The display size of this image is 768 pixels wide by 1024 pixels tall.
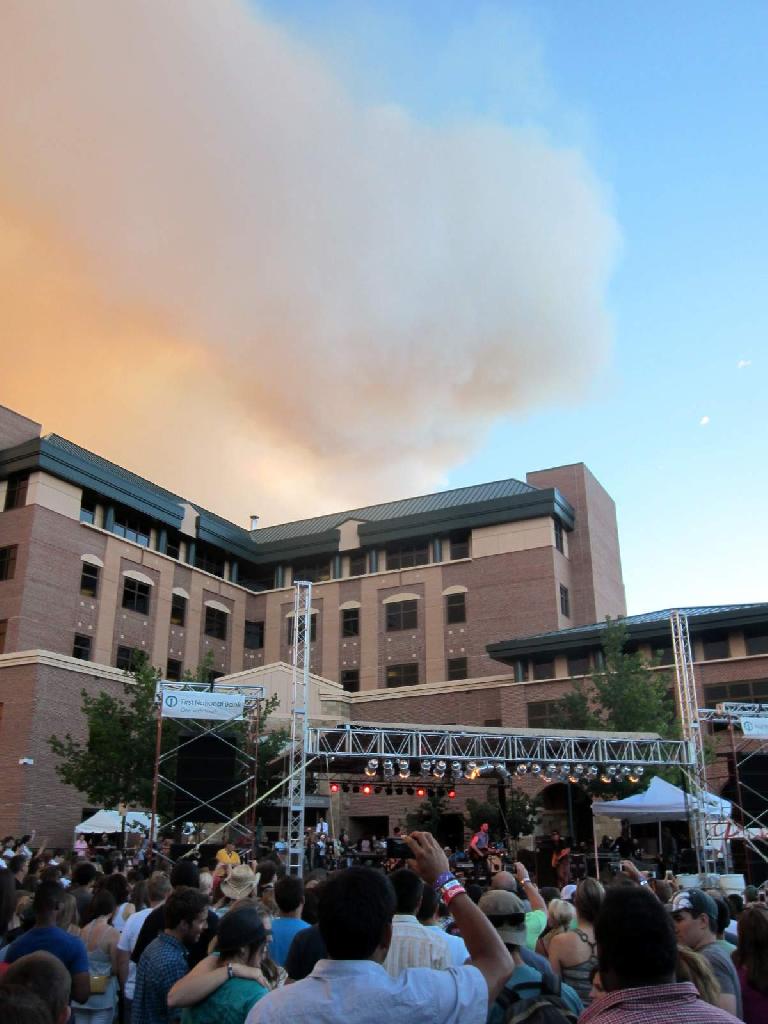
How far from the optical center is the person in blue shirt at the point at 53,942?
554cm

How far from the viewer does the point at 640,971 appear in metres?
2.77

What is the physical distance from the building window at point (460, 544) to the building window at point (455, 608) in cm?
248

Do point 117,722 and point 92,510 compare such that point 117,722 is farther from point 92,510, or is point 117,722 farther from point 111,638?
point 92,510

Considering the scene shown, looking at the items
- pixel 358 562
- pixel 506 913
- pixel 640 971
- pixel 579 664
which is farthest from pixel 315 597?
pixel 640 971

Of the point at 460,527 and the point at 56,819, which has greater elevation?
the point at 460,527

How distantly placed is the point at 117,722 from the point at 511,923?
97.4 feet

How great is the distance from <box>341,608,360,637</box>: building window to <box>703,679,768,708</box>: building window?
19724 mm

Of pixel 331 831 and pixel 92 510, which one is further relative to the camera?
pixel 92 510

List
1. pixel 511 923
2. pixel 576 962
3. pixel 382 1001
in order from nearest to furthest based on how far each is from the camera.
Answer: pixel 382 1001 → pixel 511 923 → pixel 576 962

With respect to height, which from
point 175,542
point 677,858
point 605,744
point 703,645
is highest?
point 175,542

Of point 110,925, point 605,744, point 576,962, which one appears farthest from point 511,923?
point 605,744

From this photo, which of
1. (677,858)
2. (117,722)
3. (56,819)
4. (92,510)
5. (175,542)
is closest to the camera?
(677,858)

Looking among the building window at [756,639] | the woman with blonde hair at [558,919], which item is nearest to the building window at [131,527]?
the building window at [756,639]

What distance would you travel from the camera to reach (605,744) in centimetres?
2592
